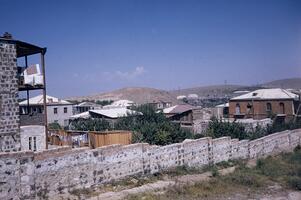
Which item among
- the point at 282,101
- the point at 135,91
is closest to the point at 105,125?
the point at 282,101

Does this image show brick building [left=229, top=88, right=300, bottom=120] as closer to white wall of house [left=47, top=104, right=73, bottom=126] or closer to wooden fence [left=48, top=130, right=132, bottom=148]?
white wall of house [left=47, top=104, right=73, bottom=126]

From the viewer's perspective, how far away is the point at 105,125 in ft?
97.1

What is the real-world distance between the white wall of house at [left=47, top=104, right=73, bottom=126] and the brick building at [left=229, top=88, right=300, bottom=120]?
23461mm

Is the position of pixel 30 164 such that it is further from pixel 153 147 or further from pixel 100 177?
pixel 153 147

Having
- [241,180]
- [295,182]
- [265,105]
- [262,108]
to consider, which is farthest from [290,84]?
[241,180]

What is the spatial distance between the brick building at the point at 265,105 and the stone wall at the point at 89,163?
914 inches

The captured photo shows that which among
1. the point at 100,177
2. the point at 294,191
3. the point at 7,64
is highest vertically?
the point at 7,64

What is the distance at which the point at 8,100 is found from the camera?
15969 millimetres

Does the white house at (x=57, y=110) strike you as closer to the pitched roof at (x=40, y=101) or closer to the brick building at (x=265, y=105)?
the pitched roof at (x=40, y=101)

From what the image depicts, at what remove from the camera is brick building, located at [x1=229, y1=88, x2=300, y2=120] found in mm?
41031

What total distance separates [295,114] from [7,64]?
115 ft

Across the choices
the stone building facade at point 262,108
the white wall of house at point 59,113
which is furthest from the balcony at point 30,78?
the stone building facade at point 262,108

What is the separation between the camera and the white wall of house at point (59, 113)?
46125 millimetres

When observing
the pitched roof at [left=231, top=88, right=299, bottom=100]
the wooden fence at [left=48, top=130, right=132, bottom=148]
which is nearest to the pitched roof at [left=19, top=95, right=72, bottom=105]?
the wooden fence at [left=48, top=130, right=132, bottom=148]
